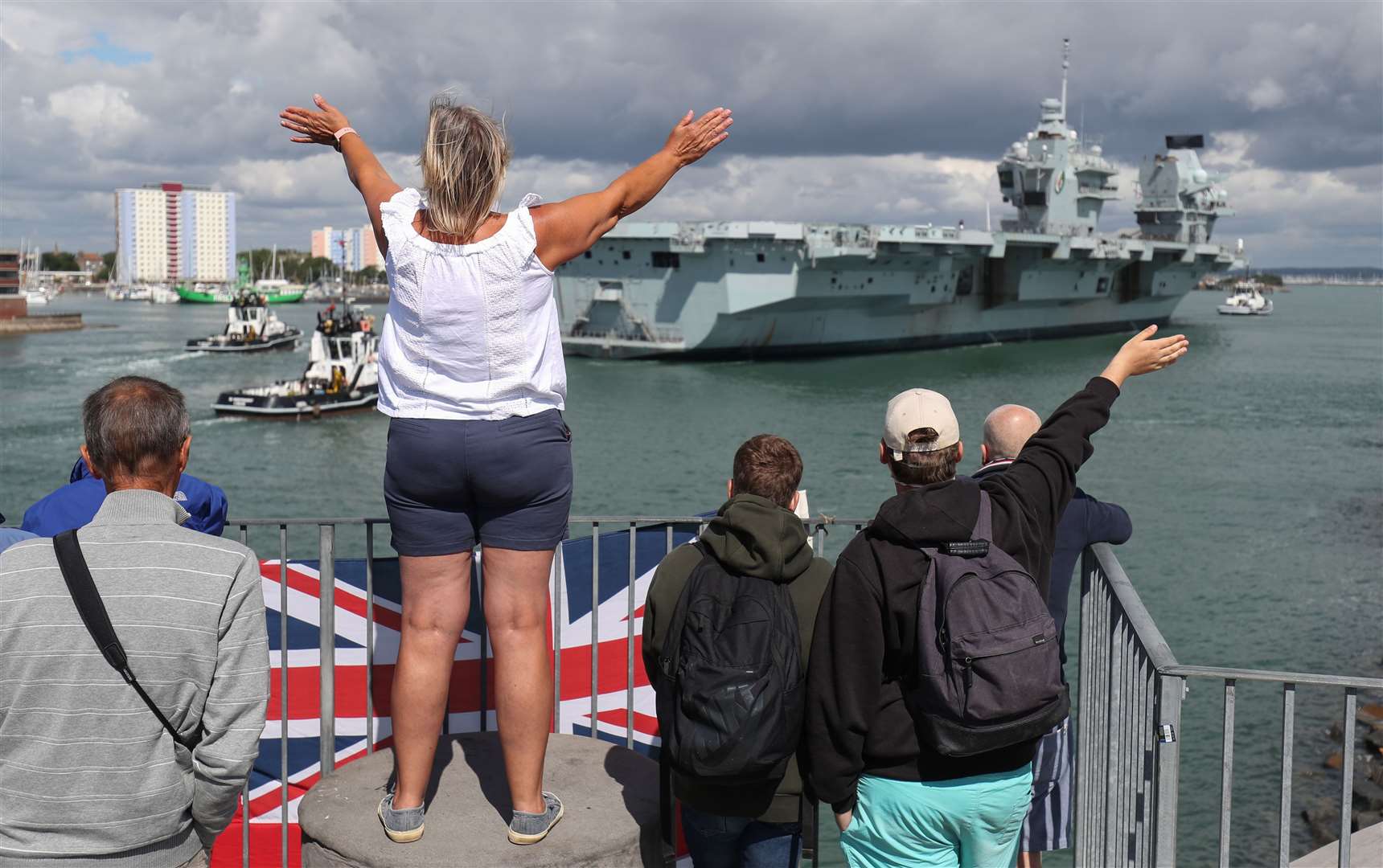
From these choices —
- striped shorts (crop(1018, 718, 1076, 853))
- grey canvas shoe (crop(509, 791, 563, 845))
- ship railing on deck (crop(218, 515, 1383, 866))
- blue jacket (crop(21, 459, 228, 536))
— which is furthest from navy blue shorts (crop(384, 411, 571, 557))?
striped shorts (crop(1018, 718, 1076, 853))

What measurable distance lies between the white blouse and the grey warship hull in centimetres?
3809

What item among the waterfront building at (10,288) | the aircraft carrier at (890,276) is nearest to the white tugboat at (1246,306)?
the aircraft carrier at (890,276)

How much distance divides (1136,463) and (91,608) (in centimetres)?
2526

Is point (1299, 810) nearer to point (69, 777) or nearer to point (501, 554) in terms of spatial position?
point (501, 554)

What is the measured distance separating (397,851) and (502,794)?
1.30 feet

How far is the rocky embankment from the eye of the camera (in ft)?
27.2

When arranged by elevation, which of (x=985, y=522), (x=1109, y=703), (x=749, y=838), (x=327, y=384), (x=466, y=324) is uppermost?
(x=466, y=324)

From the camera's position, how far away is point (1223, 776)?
2514 millimetres

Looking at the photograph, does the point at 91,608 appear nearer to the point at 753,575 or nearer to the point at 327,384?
the point at 753,575

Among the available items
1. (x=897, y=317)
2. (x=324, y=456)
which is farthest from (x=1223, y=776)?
(x=897, y=317)

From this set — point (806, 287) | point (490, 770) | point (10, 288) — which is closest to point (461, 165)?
point (490, 770)

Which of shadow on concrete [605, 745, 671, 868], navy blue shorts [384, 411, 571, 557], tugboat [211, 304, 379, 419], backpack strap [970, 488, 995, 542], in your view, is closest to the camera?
backpack strap [970, 488, 995, 542]

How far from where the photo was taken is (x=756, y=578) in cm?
253

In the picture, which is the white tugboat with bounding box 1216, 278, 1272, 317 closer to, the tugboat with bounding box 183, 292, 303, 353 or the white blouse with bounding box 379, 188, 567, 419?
the tugboat with bounding box 183, 292, 303, 353
